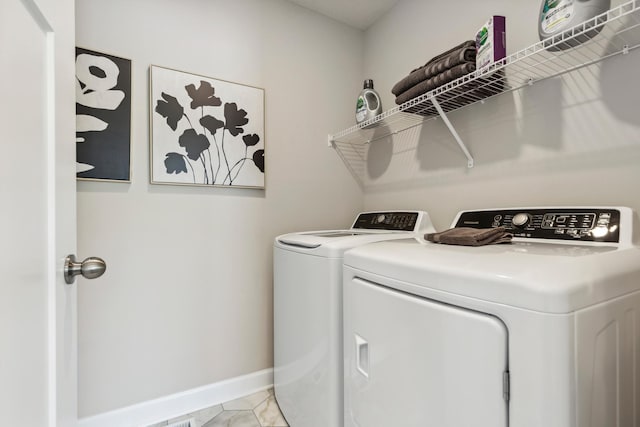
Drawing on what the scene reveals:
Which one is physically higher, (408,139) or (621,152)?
(408,139)

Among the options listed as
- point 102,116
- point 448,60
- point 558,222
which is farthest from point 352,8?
point 558,222

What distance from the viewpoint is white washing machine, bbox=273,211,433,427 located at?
44.5 inches

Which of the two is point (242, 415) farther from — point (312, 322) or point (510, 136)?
point (510, 136)

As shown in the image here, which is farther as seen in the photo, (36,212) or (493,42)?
(493,42)

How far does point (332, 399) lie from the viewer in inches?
44.4

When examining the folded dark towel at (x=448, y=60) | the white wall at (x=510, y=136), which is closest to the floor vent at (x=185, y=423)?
the white wall at (x=510, y=136)

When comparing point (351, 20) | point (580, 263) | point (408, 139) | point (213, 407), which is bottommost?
point (213, 407)

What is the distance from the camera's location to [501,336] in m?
0.58

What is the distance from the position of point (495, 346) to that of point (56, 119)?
41.1 inches

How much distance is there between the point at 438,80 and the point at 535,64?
37cm

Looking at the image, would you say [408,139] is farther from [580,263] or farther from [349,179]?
[580,263]

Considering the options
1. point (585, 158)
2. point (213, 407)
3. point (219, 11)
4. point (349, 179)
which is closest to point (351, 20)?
point (219, 11)

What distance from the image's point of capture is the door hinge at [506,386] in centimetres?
57

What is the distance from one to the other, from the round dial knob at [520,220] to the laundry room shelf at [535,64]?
0.42 meters
